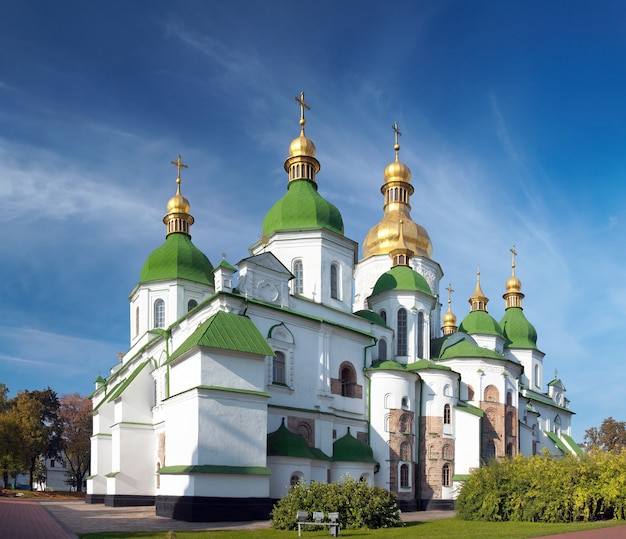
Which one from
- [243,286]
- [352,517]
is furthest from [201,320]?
[352,517]

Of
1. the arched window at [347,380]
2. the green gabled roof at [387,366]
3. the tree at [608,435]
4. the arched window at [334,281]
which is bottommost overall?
the tree at [608,435]

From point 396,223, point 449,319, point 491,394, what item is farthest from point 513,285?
point 491,394

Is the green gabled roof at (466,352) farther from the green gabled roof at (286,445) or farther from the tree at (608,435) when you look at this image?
the tree at (608,435)

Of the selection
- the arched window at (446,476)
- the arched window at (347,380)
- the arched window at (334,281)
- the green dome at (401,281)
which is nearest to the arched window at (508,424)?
the arched window at (446,476)

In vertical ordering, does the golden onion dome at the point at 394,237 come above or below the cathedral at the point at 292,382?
above

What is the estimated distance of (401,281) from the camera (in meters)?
34.0

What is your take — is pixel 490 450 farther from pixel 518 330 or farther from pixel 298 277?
pixel 518 330

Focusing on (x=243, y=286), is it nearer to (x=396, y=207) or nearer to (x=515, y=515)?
(x=515, y=515)

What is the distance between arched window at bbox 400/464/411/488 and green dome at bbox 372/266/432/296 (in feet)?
29.9

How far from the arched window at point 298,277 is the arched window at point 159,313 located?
808 cm

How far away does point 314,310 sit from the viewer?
28203 millimetres

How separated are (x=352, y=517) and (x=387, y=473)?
1016 cm

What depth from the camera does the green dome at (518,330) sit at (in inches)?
1906

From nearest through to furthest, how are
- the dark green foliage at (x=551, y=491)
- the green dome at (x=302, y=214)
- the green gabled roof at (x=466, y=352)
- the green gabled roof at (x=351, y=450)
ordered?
the dark green foliage at (x=551, y=491), the green gabled roof at (x=351, y=450), the green dome at (x=302, y=214), the green gabled roof at (x=466, y=352)
